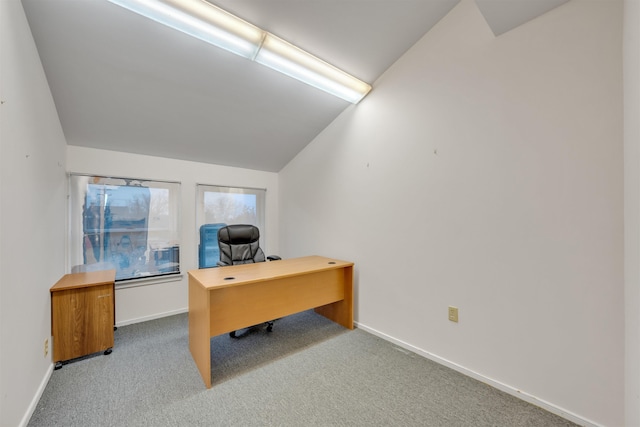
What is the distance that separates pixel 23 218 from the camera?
149cm

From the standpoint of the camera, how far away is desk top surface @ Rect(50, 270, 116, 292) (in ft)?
6.82

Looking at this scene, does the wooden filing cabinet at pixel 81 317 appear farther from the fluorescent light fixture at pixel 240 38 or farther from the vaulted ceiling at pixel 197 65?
the fluorescent light fixture at pixel 240 38

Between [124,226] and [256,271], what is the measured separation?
1867 mm

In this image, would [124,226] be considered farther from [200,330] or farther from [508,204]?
[508,204]

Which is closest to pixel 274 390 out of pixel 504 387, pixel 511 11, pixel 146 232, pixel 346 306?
pixel 346 306

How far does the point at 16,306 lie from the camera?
4.53 ft

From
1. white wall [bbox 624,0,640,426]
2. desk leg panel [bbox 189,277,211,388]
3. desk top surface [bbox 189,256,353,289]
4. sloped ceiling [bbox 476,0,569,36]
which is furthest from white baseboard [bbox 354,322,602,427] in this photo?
sloped ceiling [bbox 476,0,569,36]

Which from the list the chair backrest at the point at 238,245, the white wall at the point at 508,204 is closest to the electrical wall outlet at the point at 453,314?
the white wall at the point at 508,204

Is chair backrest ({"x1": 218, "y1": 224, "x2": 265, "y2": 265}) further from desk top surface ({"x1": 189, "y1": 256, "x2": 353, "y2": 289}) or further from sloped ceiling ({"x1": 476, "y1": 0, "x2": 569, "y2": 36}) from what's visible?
sloped ceiling ({"x1": 476, "y1": 0, "x2": 569, "y2": 36})

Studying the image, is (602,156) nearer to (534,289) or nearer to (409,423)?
(534,289)

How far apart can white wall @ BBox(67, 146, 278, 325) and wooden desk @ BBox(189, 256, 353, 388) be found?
114 cm

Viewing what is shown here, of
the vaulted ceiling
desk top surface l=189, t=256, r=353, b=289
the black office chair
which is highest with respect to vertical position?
the vaulted ceiling

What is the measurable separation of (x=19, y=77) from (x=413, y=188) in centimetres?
280

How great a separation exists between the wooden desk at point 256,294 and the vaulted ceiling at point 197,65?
1.63m
